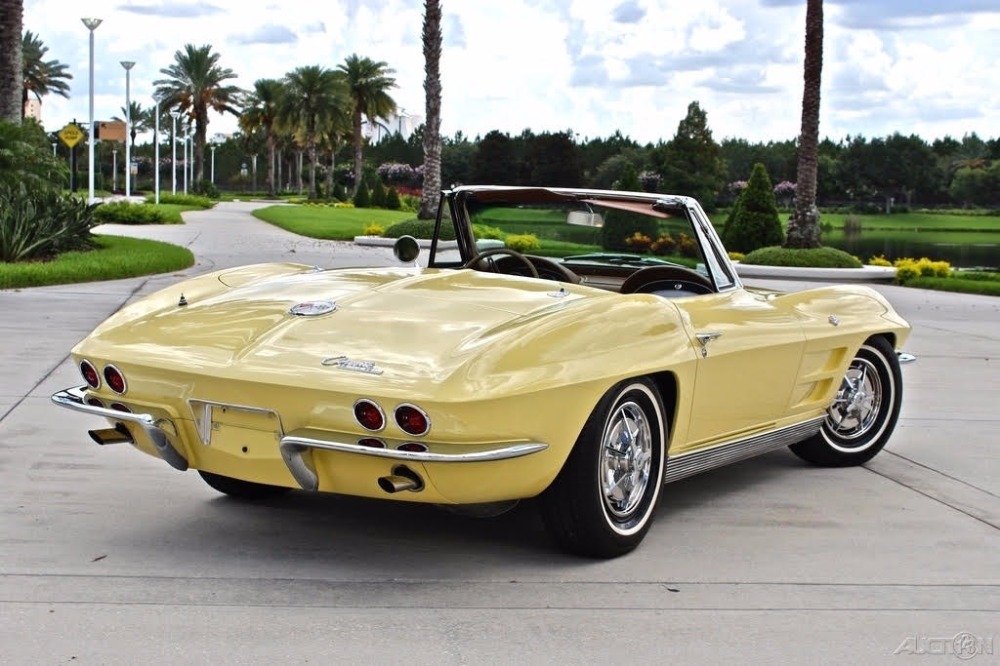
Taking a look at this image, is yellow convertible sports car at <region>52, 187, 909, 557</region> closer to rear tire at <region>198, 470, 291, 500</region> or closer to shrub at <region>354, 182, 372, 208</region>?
rear tire at <region>198, 470, 291, 500</region>

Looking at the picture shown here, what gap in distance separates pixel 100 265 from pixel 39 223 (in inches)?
66.9

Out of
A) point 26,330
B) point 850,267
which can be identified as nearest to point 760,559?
point 26,330

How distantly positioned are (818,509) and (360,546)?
2.11 metres

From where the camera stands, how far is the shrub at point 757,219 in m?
28.0

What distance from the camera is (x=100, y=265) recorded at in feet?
53.4

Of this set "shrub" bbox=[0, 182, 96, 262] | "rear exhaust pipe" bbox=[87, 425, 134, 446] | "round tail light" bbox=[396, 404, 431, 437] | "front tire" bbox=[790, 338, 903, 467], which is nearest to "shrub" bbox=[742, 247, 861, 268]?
"shrub" bbox=[0, 182, 96, 262]

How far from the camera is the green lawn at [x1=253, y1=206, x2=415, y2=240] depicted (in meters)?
32.7

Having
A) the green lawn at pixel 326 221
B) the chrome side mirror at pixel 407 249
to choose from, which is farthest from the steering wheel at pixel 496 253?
the green lawn at pixel 326 221

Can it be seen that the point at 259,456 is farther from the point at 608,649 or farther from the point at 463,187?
the point at 463,187

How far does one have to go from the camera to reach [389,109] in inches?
3014

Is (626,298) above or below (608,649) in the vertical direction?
above

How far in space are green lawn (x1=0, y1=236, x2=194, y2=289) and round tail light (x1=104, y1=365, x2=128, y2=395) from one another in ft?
35.0

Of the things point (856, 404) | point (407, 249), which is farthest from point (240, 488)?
point (856, 404)

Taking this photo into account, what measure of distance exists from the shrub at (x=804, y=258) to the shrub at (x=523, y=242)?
1962 centimetres
